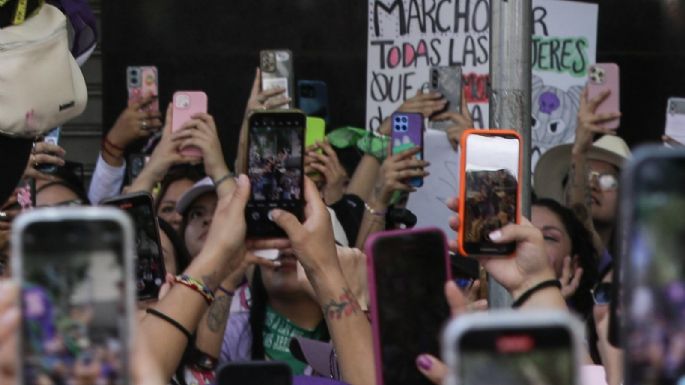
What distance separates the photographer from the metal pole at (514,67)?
347 centimetres

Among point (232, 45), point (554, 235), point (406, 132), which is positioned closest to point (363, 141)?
point (406, 132)

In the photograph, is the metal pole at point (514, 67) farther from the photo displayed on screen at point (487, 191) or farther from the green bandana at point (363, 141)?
the green bandana at point (363, 141)

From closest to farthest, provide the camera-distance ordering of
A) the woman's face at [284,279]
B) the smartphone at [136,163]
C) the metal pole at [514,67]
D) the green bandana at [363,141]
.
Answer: the metal pole at [514,67] → the woman's face at [284,279] → the green bandana at [363,141] → the smartphone at [136,163]

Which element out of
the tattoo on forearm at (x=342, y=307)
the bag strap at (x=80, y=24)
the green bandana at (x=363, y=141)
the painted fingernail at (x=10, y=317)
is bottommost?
the tattoo on forearm at (x=342, y=307)

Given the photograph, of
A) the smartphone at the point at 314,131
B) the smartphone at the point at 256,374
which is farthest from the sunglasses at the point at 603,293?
the smartphone at the point at 314,131

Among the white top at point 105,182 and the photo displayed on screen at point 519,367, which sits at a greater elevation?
the photo displayed on screen at point 519,367

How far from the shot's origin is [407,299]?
7.32 ft

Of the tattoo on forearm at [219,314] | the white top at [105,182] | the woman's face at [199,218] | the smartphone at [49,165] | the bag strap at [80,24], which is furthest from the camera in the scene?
the white top at [105,182]

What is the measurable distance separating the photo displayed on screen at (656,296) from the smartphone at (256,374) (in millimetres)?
880

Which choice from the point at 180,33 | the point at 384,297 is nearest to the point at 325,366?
the point at 384,297

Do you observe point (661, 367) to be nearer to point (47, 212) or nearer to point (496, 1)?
point (47, 212)

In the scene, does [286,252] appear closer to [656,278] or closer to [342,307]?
[342,307]

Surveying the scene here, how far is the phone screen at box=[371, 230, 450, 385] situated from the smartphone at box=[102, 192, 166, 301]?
1473mm

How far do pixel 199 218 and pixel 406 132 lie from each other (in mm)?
890
